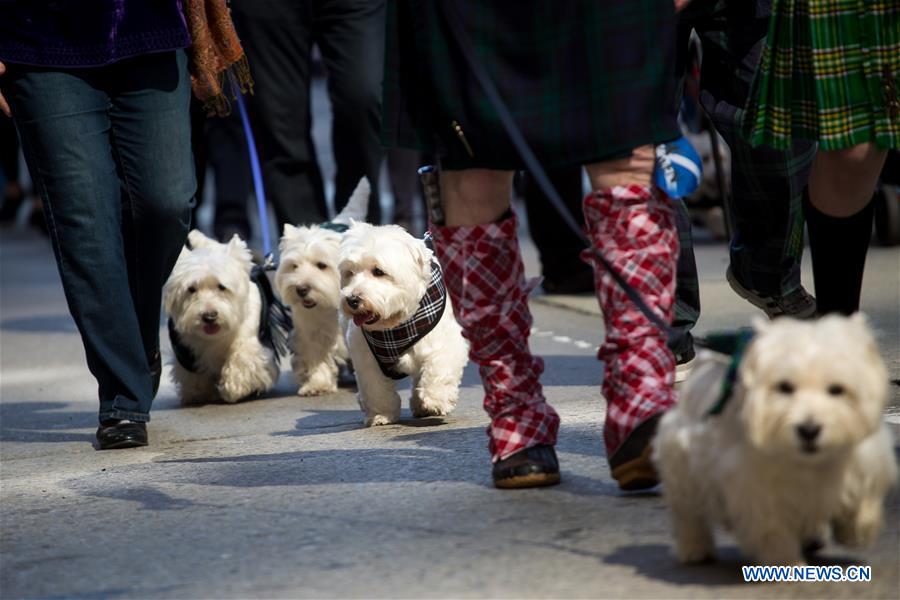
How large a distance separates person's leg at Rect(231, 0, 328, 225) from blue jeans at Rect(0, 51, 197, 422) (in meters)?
1.43

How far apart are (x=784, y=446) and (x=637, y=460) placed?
34.9 inches

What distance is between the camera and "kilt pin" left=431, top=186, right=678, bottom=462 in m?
3.41

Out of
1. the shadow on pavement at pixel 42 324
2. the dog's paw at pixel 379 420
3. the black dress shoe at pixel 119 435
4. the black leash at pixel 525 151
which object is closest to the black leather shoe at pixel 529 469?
the black leash at pixel 525 151

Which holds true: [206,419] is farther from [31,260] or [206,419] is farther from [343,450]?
[31,260]

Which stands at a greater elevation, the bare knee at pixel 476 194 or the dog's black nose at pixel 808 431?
the bare knee at pixel 476 194

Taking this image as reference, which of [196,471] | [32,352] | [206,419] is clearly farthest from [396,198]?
[196,471]

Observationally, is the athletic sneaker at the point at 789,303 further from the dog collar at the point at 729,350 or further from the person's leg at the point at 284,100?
the person's leg at the point at 284,100

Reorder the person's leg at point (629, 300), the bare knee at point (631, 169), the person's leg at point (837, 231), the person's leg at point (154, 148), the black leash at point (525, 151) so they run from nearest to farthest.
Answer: the black leash at point (525, 151)
the person's leg at point (629, 300)
the bare knee at point (631, 169)
the person's leg at point (837, 231)
the person's leg at point (154, 148)

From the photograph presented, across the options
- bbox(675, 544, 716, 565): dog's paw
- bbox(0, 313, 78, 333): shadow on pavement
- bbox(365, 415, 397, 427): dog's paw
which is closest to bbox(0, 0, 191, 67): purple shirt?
bbox(365, 415, 397, 427): dog's paw

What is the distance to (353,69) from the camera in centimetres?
654

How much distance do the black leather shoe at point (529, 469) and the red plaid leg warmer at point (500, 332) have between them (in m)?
0.02

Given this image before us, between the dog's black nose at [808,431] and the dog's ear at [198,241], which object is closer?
the dog's black nose at [808,431]

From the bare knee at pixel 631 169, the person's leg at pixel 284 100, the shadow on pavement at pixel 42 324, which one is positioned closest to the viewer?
the bare knee at pixel 631 169

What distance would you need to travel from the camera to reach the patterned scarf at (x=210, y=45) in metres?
5.04
